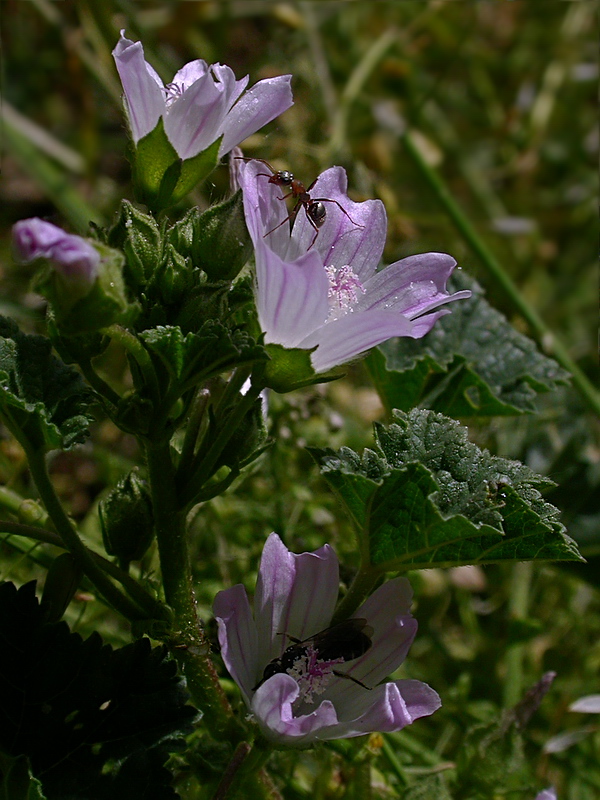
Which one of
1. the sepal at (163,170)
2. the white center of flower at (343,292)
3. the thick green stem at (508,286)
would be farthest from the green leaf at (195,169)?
the thick green stem at (508,286)

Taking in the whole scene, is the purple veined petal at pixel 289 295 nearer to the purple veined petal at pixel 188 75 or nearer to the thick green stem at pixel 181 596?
the thick green stem at pixel 181 596

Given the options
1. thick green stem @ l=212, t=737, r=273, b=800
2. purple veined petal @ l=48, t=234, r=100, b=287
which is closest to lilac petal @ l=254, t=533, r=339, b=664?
thick green stem @ l=212, t=737, r=273, b=800

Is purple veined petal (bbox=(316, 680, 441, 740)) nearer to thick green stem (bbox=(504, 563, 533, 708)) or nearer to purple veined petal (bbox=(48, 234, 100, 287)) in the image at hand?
purple veined petal (bbox=(48, 234, 100, 287))

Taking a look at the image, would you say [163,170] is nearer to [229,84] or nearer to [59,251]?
[229,84]

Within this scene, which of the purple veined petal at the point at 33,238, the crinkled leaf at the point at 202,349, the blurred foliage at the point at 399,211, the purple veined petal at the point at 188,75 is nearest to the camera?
the purple veined petal at the point at 33,238

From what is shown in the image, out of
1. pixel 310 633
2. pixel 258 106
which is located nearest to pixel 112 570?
pixel 310 633

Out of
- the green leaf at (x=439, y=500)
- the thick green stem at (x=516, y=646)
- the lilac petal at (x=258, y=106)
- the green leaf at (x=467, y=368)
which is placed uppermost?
the lilac petal at (x=258, y=106)
